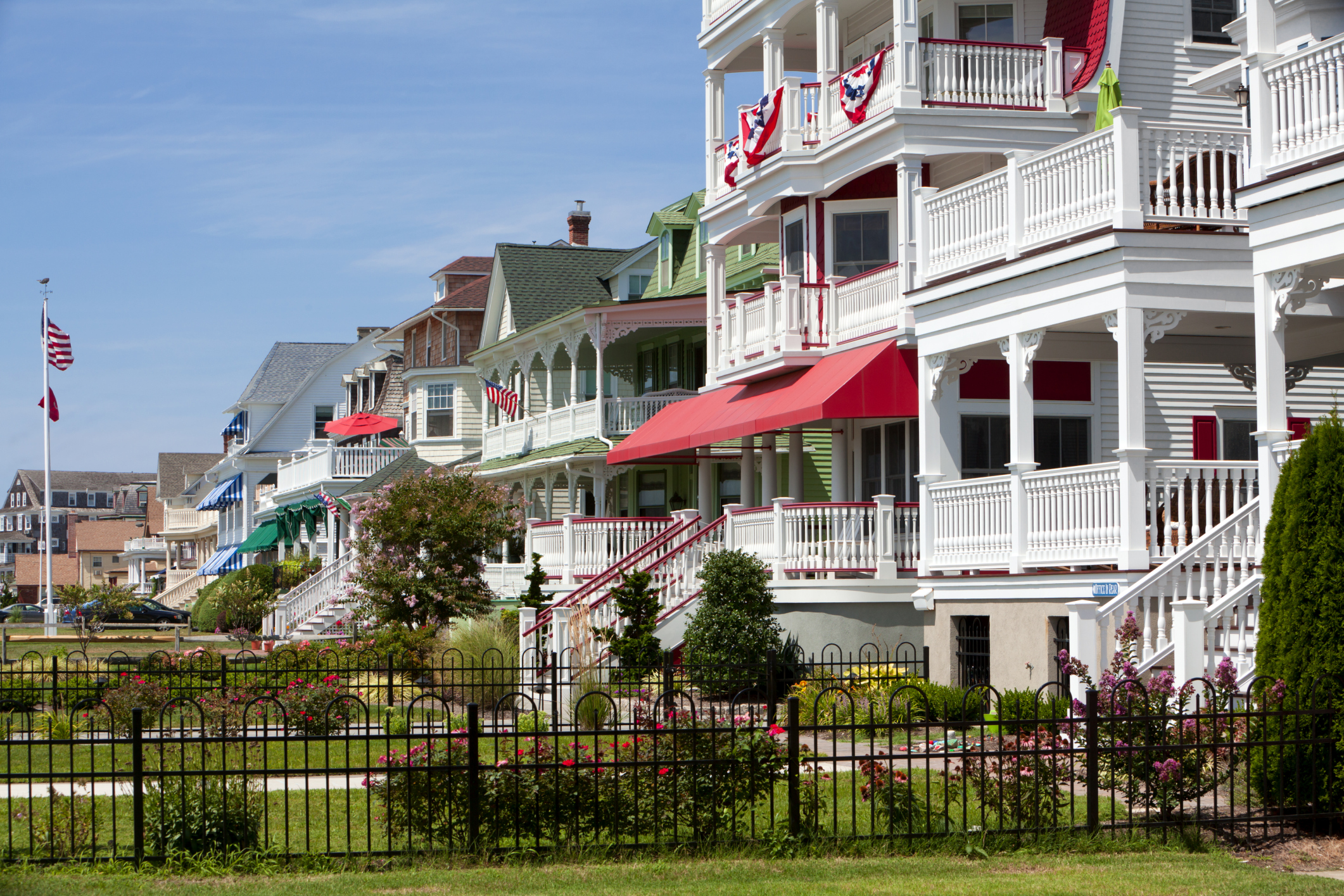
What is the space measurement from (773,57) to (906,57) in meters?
4.15

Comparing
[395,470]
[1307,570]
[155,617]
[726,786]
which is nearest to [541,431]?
[395,470]

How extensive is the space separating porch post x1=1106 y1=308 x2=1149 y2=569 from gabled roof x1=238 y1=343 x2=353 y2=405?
6019 centimetres

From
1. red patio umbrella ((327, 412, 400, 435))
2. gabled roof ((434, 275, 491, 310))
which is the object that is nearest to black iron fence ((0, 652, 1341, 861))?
gabled roof ((434, 275, 491, 310))

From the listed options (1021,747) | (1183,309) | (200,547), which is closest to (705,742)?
(1021,747)

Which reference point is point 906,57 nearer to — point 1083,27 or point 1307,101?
point 1083,27

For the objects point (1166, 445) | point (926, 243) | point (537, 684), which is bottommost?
point (537, 684)

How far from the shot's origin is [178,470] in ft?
363

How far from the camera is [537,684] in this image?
22.5 meters

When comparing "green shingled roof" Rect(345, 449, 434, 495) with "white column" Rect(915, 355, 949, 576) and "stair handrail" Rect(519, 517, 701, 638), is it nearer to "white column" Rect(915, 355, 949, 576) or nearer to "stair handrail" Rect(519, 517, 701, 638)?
"stair handrail" Rect(519, 517, 701, 638)

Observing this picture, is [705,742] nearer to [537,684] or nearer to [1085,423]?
[537,684]

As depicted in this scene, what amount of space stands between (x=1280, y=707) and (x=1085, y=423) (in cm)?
1335

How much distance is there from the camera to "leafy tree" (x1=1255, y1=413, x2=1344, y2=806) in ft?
36.7

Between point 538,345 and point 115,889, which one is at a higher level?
point 538,345

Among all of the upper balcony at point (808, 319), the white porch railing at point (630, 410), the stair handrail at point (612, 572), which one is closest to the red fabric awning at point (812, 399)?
the upper balcony at point (808, 319)
